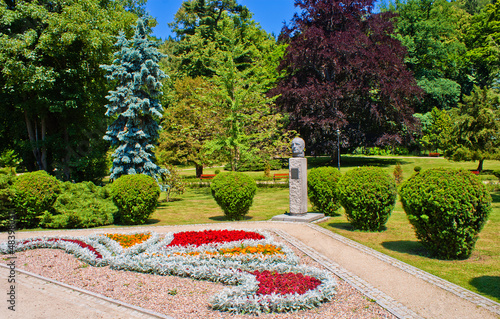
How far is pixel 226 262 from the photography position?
696cm

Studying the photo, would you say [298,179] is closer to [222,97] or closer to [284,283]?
[284,283]

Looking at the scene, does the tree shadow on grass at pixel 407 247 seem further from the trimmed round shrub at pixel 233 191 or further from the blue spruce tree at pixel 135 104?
the blue spruce tree at pixel 135 104

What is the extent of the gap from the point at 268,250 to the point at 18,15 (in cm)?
1793

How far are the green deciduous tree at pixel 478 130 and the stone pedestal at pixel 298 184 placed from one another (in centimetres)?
1809

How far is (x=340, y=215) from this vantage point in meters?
12.9

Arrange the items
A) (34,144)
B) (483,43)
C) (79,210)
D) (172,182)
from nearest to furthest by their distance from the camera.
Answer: (79,210)
(172,182)
(34,144)
(483,43)

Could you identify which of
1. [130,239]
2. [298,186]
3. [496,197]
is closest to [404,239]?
[298,186]

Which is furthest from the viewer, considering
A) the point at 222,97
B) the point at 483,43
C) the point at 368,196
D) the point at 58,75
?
the point at 483,43

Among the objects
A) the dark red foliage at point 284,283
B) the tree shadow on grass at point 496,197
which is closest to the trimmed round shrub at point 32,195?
the dark red foliage at point 284,283

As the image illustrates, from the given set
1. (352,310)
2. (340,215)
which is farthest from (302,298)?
(340,215)

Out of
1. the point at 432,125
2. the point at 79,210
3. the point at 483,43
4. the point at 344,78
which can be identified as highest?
the point at 483,43

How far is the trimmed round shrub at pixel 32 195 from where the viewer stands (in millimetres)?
11243

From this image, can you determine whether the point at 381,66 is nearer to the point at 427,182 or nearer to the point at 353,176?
the point at 353,176

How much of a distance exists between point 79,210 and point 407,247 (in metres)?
9.96
